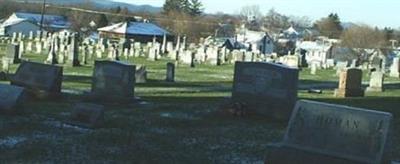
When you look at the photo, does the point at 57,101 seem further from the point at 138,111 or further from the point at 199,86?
the point at 199,86

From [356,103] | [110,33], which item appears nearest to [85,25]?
[110,33]

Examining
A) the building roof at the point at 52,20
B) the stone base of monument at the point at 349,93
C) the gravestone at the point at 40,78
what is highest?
the building roof at the point at 52,20

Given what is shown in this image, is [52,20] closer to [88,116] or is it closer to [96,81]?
[96,81]

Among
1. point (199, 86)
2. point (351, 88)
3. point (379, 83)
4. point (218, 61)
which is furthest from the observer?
point (218, 61)

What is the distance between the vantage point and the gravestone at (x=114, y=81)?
15938 millimetres

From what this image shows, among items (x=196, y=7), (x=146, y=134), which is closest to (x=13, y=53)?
(x=146, y=134)

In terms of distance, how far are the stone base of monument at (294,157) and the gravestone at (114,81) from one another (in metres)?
Result: 7.99

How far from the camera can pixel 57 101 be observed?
1580 cm

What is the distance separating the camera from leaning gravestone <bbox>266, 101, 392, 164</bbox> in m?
7.84

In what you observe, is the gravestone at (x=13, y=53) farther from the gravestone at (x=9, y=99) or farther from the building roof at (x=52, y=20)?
the building roof at (x=52, y=20)

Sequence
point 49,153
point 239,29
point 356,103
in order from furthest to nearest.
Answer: point 239,29, point 356,103, point 49,153

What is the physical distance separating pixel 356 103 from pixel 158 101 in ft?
19.8

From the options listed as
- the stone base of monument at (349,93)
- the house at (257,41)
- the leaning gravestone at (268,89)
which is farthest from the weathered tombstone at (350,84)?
the house at (257,41)

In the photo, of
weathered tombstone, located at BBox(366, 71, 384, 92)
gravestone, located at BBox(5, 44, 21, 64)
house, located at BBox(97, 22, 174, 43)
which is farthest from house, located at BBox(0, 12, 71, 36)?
weathered tombstone, located at BBox(366, 71, 384, 92)
